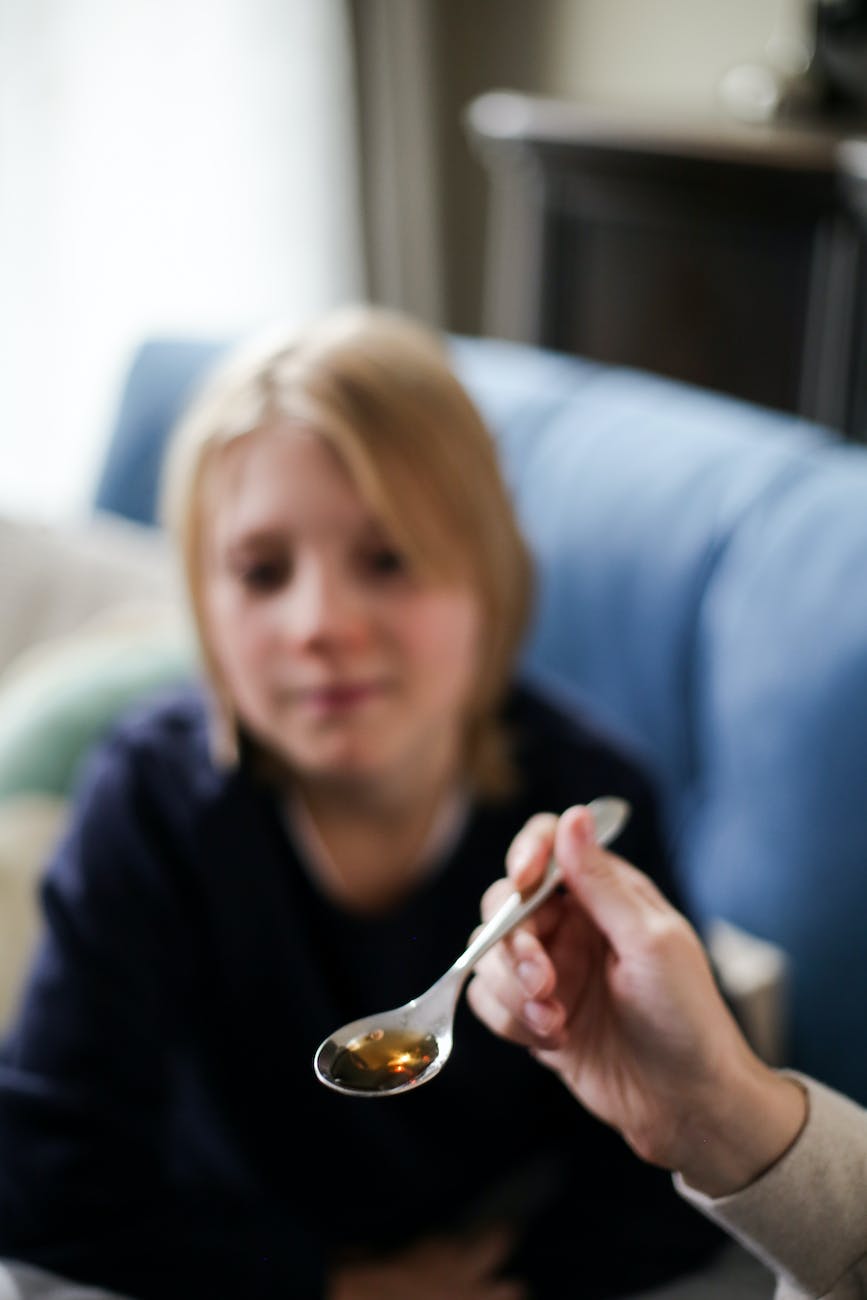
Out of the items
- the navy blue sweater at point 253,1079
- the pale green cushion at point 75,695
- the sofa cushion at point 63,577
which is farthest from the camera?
the sofa cushion at point 63,577

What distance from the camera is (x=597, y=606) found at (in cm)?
104

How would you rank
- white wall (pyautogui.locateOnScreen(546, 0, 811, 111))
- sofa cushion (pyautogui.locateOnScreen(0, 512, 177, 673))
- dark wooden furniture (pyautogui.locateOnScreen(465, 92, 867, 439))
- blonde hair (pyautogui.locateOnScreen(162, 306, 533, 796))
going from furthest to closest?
white wall (pyautogui.locateOnScreen(546, 0, 811, 111)) < dark wooden furniture (pyautogui.locateOnScreen(465, 92, 867, 439)) < sofa cushion (pyautogui.locateOnScreen(0, 512, 177, 673)) < blonde hair (pyautogui.locateOnScreen(162, 306, 533, 796))

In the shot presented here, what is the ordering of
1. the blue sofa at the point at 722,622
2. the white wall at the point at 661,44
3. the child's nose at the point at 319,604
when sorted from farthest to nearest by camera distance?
1. the white wall at the point at 661,44
2. the blue sofa at the point at 722,622
3. the child's nose at the point at 319,604

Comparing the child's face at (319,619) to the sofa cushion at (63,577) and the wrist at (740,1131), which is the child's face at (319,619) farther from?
the sofa cushion at (63,577)

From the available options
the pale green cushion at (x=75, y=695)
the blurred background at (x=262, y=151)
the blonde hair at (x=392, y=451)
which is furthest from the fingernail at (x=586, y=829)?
the blurred background at (x=262, y=151)

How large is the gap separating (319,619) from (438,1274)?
0.23m

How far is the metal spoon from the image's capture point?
325mm

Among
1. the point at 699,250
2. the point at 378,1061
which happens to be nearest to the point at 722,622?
the point at 378,1061

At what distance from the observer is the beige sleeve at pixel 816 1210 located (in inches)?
12.3

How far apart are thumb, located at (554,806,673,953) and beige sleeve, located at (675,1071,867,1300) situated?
6 cm

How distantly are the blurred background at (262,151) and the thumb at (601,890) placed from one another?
5.21ft

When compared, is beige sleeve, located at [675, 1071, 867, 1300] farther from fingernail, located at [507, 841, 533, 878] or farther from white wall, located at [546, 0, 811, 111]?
white wall, located at [546, 0, 811, 111]

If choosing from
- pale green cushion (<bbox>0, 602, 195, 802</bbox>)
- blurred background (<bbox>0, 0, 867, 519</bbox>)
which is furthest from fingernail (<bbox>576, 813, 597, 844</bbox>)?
blurred background (<bbox>0, 0, 867, 519</bbox>)

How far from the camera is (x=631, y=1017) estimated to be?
36 cm
